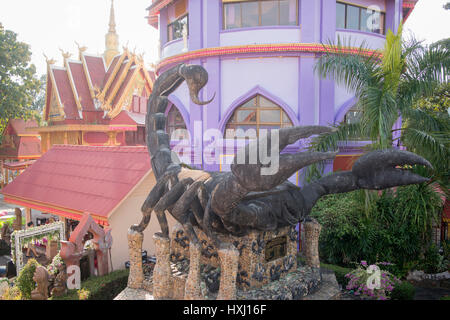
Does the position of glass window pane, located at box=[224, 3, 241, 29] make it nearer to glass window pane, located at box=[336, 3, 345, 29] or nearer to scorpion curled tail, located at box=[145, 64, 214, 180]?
glass window pane, located at box=[336, 3, 345, 29]

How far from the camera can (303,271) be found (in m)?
5.98

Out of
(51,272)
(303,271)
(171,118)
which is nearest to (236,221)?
(303,271)

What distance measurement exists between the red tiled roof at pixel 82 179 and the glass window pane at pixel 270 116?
11.5 ft

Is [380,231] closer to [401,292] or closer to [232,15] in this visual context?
Answer: [401,292]

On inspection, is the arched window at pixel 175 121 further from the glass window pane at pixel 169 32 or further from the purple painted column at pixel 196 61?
the glass window pane at pixel 169 32

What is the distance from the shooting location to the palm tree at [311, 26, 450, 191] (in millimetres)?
6875

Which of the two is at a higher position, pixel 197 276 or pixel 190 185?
pixel 190 185

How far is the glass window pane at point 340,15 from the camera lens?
10555 millimetres

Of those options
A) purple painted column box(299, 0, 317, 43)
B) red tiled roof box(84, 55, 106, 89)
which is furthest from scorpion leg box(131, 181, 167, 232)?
red tiled roof box(84, 55, 106, 89)

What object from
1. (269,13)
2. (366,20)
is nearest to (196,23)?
(269,13)

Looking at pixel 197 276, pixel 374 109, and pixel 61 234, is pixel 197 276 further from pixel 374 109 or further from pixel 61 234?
pixel 61 234
